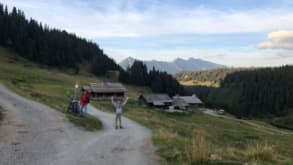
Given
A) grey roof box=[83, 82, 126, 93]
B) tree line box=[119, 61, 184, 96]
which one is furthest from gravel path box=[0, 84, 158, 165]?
tree line box=[119, 61, 184, 96]

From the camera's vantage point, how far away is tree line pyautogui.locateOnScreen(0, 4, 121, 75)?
5635 inches

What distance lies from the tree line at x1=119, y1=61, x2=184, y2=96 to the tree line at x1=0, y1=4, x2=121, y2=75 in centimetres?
1723

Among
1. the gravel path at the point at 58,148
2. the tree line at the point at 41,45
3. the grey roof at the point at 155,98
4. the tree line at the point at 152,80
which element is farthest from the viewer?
the tree line at the point at 152,80

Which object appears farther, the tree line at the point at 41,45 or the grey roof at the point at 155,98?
the tree line at the point at 41,45

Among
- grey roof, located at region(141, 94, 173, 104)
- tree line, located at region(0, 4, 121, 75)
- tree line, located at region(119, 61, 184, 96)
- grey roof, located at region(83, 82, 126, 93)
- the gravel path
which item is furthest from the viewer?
tree line, located at region(119, 61, 184, 96)

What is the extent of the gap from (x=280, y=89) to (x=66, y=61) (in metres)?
133

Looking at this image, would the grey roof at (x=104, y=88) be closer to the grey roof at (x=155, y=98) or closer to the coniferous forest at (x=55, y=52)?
the grey roof at (x=155, y=98)

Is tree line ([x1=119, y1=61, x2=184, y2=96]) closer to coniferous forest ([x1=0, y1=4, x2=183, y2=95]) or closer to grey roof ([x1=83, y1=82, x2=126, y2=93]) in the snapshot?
coniferous forest ([x1=0, y1=4, x2=183, y2=95])

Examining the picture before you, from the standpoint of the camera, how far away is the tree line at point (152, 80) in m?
148

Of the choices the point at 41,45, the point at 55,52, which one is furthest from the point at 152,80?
the point at 41,45

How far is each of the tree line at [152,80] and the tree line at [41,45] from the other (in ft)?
56.5

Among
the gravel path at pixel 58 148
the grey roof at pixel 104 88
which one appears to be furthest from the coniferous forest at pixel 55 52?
the gravel path at pixel 58 148

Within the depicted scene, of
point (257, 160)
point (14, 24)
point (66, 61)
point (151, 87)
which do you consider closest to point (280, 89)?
point (151, 87)

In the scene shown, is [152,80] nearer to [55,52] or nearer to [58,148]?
[55,52]
